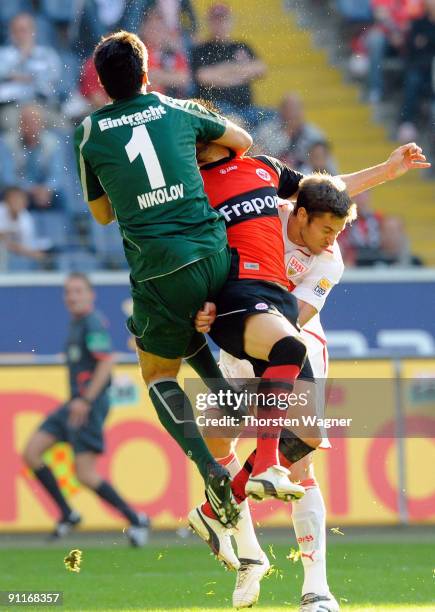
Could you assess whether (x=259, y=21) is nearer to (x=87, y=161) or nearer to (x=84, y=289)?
(x=84, y=289)

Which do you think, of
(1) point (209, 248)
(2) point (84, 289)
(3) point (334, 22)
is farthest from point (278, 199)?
(3) point (334, 22)

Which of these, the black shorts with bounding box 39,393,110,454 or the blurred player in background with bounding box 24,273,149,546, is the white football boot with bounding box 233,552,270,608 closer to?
the blurred player in background with bounding box 24,273,149,546

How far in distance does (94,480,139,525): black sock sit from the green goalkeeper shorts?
4334 millimetres

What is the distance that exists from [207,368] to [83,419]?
14.4 ft

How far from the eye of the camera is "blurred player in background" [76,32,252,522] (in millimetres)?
6375

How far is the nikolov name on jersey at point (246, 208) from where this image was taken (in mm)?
6734

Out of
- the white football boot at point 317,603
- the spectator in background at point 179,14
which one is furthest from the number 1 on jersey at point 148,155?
the spectator in background at point 179,14

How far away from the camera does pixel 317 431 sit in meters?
6.88

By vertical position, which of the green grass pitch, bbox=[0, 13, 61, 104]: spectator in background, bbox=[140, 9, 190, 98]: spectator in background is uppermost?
bbox=[0, 13, 61, 104]: spectator in background

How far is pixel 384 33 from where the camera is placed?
48.9 ft

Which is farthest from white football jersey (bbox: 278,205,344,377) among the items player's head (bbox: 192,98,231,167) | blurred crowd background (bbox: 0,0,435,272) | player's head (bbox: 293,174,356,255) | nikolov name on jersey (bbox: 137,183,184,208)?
blurred crowd background (bbox: 0,0,435,272)

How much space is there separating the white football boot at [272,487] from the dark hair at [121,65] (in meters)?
1.87

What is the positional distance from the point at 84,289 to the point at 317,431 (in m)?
4.92

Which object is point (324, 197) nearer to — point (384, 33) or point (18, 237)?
point (18, 237)
